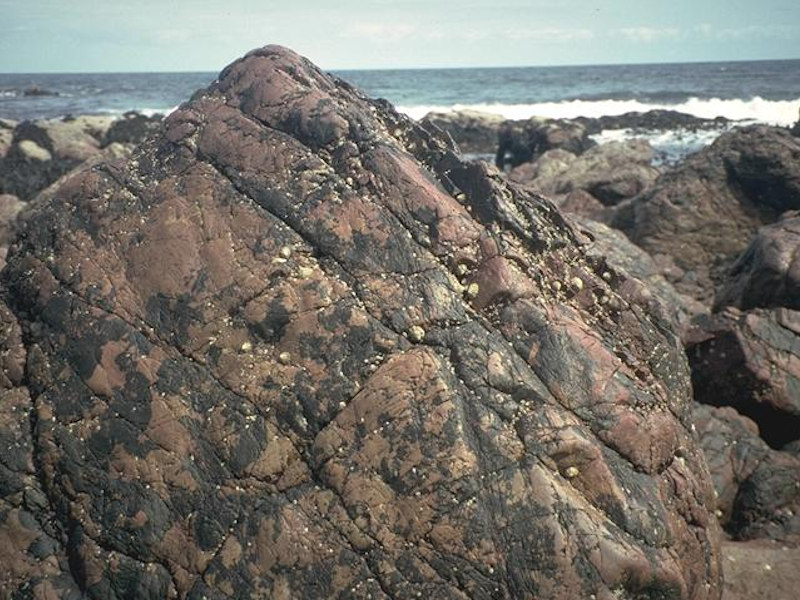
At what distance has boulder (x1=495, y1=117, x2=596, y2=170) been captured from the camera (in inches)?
1130

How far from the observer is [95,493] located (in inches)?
152

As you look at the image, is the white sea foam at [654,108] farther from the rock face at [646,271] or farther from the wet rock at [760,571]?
the wet rock at [760,571]

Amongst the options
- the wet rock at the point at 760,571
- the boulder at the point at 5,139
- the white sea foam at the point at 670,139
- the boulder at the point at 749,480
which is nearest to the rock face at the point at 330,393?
the wet rock at the point at 760,571

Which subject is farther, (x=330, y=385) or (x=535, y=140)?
(x=535, y=140)

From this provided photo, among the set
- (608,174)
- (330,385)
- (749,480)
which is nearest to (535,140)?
(608,174)

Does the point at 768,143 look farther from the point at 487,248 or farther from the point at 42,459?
the point at 42,459

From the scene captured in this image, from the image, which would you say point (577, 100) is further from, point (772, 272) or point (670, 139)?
point (772, 272)

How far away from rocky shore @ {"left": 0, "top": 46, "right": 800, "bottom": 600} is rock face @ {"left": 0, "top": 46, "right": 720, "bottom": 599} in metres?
0.02

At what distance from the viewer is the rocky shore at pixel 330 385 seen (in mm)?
3686

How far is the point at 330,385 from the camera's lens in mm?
3947

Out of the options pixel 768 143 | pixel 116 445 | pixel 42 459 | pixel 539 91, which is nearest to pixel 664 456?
pixel 116 445

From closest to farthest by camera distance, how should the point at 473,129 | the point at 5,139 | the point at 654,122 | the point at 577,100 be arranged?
the point at 5,139
the point at 473,129
the point at 654,122
the point at 577,100

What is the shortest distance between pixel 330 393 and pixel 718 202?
10.6 metres

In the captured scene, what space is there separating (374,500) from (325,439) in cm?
44
